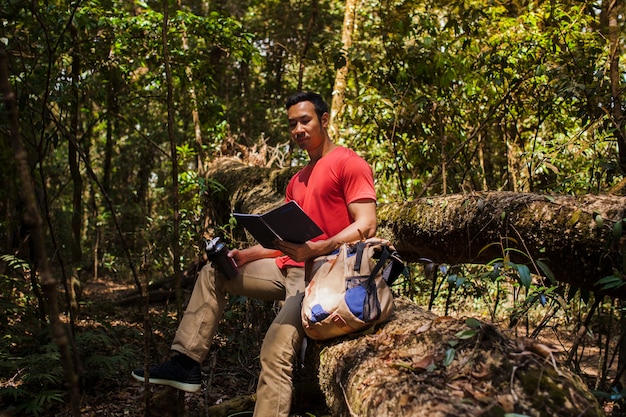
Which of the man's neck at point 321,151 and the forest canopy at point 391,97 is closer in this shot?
the man's neck at point 321,151

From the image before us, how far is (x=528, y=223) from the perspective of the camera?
3281mm

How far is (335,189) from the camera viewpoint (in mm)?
3592

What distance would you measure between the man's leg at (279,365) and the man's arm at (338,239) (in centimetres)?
36

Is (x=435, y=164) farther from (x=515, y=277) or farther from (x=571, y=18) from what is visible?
(x=515, y=277)

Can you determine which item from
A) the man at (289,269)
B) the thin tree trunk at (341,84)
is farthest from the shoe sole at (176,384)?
the thin tree trunk at (341,84)

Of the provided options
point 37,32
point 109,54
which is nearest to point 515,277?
point 37,32

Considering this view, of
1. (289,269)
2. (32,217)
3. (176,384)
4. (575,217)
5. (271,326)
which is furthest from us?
(289,269)

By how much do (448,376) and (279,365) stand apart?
1265mm

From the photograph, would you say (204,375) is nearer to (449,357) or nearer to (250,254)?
(250,254)

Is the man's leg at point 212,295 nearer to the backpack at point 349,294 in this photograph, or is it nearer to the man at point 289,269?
the man at point 289,269

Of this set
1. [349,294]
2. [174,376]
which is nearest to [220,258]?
[174,376]

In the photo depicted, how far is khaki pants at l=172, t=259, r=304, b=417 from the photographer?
10.1 ft

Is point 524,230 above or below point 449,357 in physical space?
above

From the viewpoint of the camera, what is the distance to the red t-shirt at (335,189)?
11.4 feet
